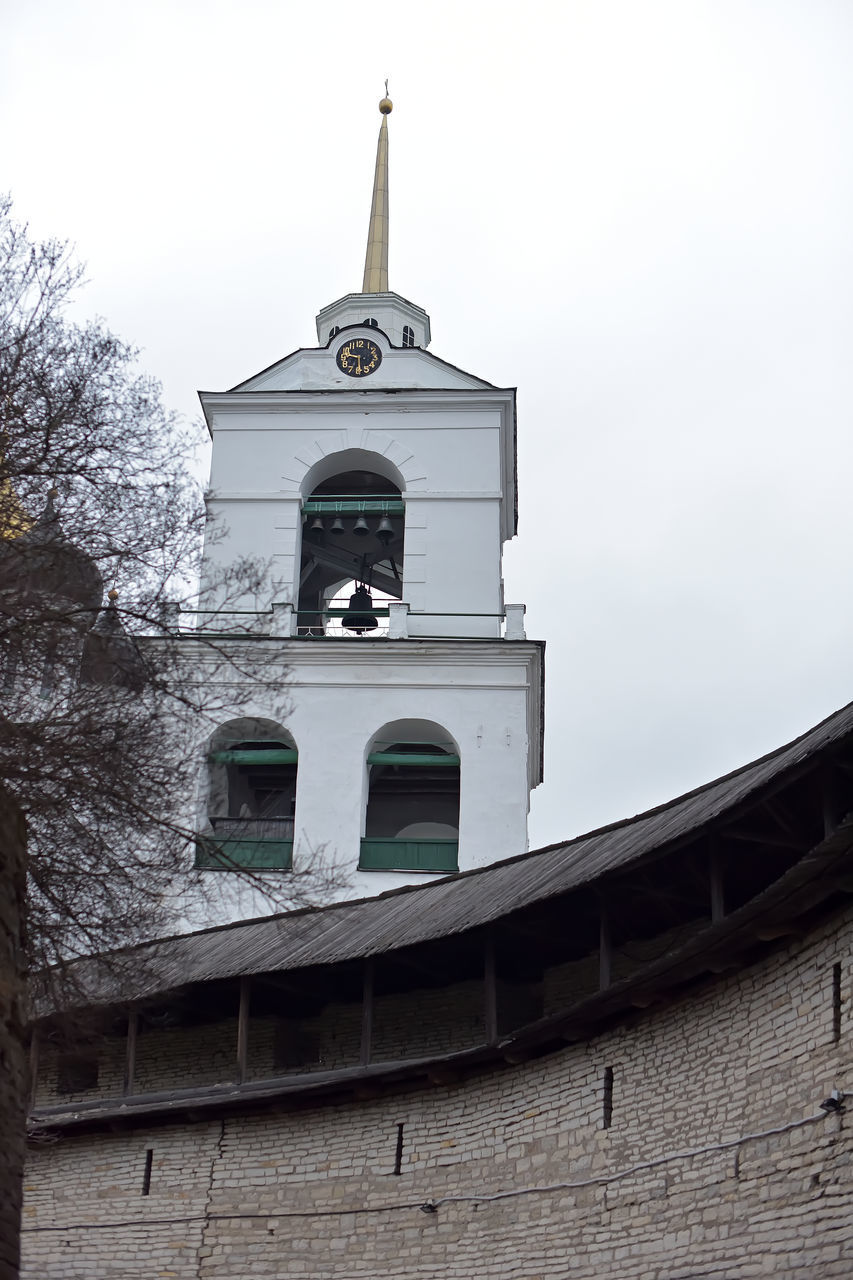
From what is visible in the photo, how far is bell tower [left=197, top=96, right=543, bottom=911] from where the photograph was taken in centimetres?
2067

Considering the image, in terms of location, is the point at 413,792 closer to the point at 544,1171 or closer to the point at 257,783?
the point at 257,783

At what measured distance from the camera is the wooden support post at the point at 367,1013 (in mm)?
12797

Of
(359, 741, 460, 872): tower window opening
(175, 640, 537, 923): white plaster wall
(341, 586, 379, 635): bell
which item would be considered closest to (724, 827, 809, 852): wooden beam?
(175, 640, 537, 923): white plaster wall

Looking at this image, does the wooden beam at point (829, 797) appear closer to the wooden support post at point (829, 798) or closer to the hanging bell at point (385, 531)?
the wooden support post at point (829, 798)

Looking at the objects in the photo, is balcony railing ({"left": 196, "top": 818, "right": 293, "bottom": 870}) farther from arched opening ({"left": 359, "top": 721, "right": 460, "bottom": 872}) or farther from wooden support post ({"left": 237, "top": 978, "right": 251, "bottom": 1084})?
wooden support post ({"left": 237, "top": 978, "right": 251, "bottom": 1084})

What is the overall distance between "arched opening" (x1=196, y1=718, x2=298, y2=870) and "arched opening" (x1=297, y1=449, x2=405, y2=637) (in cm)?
180

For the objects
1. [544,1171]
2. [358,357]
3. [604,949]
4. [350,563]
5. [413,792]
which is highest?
[358,357]

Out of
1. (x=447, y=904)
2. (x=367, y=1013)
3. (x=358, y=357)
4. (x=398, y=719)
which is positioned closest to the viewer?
(x=367, y=1013)

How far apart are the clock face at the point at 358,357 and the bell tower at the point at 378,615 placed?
0.09 feet

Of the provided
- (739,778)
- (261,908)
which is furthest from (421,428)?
(739,778)

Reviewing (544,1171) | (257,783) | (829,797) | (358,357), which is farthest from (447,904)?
(358,357)

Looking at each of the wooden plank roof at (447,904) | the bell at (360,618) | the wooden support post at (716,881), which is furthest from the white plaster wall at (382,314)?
the wooden support post at (716,881)

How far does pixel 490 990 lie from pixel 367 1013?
1.23 meters

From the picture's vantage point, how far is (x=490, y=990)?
12188mm
